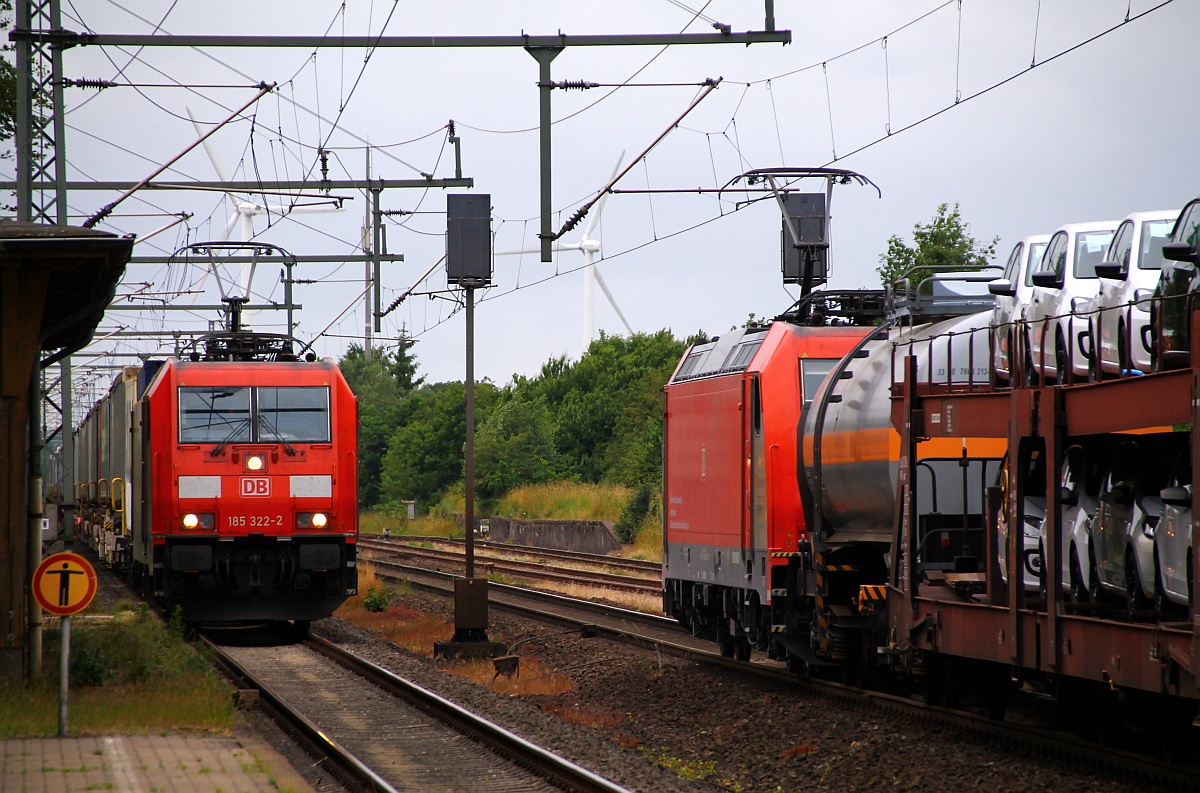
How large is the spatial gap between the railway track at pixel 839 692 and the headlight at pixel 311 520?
415cm

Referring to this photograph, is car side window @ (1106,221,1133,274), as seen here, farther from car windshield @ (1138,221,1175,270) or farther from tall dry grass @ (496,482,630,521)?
tall dry grass @ (496,482,630,521)

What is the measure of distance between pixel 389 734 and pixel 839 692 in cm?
459

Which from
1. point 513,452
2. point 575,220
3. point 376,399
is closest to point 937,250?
point 575,220

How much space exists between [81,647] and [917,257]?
1887cm

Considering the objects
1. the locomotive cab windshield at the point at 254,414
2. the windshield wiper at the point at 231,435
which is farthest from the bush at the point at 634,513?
the windshield wiper at the point at 231,435

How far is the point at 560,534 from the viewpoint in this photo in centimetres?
4828

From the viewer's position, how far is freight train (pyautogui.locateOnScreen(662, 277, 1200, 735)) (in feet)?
30.8

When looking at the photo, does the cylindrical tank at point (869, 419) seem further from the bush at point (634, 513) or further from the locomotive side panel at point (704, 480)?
the bush at point (634, 513)

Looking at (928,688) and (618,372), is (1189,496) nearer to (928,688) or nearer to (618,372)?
(928,688)

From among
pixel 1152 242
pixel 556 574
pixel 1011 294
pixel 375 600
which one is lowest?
pixel 556 574

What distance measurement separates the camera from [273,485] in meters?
19.5

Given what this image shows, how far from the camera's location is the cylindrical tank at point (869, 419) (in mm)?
12453

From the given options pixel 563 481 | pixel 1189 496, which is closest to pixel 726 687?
pixel 1189 496

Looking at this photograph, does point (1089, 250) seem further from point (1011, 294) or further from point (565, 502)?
point (565, 502)
